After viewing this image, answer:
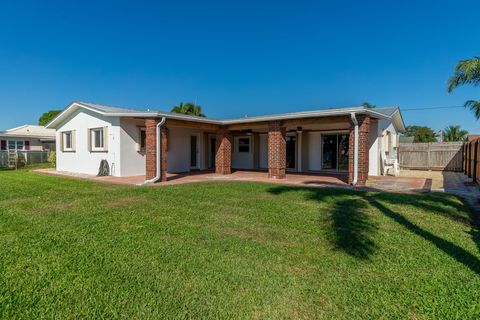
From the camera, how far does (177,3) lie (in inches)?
614

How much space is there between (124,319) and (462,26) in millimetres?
20249

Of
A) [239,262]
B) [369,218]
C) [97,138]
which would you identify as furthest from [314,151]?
[239,262]

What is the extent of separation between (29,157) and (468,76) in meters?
27.8

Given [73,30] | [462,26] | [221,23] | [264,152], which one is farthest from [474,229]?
[73,30]

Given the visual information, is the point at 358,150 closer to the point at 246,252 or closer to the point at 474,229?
the point at 474,229

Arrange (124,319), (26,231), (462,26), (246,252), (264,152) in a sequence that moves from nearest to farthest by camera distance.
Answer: (124,319)
(246,252)
(26,231)
(462,26)
(264,152)

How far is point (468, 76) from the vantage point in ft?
28.8

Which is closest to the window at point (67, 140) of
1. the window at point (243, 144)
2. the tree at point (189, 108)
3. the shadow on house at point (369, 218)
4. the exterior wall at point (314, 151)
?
the window at point (243, 144)

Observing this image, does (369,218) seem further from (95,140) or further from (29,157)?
(29,157)

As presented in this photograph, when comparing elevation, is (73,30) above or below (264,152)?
above

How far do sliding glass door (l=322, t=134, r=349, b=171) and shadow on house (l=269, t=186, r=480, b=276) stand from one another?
23.3ft

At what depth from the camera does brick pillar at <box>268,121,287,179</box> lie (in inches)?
503

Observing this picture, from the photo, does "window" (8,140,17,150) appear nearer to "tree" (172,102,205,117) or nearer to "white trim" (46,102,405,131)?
"white trim" (46,102,405,131)

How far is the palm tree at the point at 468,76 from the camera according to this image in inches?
337
